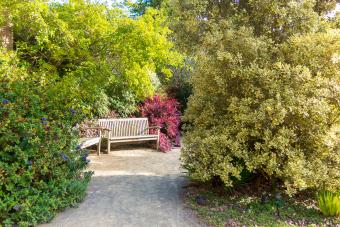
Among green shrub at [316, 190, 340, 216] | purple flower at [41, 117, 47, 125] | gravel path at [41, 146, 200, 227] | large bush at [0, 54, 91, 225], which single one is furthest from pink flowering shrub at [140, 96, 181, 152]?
green shrub at [316, 190, 340, 216]

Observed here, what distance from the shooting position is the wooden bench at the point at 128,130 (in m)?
8.38

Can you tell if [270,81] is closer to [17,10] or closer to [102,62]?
[102,62]

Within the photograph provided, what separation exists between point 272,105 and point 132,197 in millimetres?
2649

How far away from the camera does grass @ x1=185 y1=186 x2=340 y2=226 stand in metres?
4.03

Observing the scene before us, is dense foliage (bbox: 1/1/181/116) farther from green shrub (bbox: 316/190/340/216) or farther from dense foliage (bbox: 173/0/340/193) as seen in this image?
green shrub (bbox: 316/190/340/216)

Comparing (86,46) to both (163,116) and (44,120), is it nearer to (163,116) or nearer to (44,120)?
(44,120)

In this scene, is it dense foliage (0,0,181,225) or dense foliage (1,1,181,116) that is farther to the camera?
dense foliage (1,1,181,116)

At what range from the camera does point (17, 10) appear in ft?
16.0

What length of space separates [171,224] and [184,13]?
444cm

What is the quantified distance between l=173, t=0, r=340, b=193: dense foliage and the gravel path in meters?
0.70

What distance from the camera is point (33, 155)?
394cm

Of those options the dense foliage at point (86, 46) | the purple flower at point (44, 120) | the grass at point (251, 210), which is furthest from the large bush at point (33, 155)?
the grass at point (251, 210)

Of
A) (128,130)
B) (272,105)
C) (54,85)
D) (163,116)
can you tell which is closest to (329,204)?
(272,105)

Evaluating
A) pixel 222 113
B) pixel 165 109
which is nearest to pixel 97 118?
pixel 165 109
